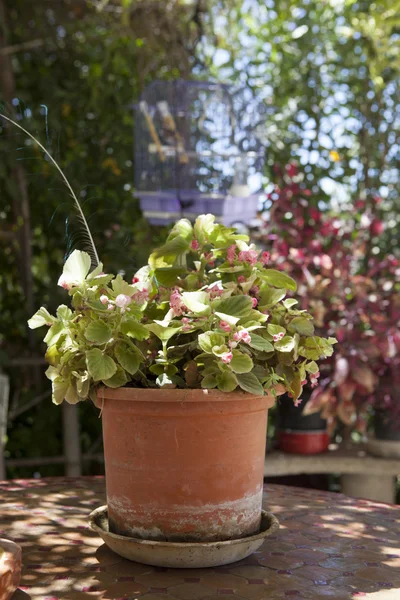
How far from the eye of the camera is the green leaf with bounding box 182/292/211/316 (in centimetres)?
116

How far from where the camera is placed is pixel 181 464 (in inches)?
46.1

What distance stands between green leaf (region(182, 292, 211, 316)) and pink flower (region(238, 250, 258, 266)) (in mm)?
132

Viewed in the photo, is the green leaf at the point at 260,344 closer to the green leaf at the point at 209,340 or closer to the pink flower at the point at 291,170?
the green leaf at the point at 209,340

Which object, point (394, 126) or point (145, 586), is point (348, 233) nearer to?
point (394, 126)

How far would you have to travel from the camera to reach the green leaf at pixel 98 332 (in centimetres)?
115

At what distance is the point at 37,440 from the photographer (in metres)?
3.61

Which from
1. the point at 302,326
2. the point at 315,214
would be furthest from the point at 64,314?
the point at 315,214

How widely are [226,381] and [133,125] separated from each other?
9.03 ft

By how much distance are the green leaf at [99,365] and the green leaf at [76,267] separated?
121 millimetres

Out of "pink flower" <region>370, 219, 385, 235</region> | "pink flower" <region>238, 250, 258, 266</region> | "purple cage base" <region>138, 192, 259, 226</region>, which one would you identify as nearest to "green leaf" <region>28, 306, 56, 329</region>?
"pink flower" <region>238, 250, 258, 266</region>

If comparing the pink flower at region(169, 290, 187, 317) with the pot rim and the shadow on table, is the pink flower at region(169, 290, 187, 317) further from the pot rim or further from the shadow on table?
the shadow on table

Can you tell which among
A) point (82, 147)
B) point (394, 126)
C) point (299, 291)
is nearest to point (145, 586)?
point (299, 291)

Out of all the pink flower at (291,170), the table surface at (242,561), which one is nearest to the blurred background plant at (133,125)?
the pink flower at (291,170)

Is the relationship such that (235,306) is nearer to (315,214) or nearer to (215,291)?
(215,291)
